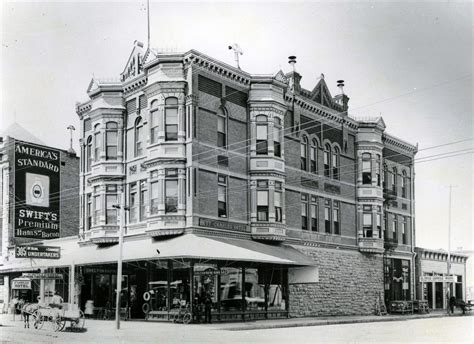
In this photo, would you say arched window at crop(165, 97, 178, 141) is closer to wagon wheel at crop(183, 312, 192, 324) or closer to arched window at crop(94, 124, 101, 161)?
arched window at crop(94, 124, 101, 161)

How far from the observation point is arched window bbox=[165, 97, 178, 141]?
3006 centimetres

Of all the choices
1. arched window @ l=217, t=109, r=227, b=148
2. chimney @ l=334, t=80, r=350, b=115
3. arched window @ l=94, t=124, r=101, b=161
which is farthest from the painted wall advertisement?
chimney @ l=334, t=80, r=350, b=115

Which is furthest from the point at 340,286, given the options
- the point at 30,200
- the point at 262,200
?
the point at 30,200

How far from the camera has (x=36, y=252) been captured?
30.1 m

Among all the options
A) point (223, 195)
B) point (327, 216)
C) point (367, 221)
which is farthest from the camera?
point (367, 221)

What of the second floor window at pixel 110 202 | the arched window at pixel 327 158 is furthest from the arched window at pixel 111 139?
the arched window at pixel 327 158

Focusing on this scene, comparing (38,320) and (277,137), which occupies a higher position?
(277,137)

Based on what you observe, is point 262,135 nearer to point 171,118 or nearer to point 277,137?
point 277,137

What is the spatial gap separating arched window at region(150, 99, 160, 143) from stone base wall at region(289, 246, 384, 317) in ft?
33.5

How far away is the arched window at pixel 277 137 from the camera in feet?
109

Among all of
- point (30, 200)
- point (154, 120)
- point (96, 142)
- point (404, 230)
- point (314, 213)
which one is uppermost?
point (154, 120)

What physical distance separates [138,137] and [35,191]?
6.60 m

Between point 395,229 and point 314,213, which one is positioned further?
point 395,229

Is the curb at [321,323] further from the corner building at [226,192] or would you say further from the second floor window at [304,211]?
the second floor window at [304,211]
